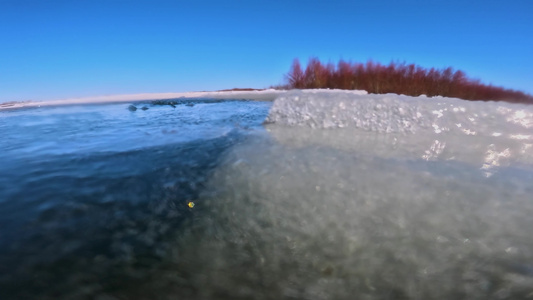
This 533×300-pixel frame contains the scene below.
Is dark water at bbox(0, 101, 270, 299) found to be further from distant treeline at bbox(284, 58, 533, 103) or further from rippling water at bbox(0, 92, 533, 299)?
distant treeline at bbox(284, 58, 533, 103)

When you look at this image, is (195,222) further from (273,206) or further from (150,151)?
(150,151)

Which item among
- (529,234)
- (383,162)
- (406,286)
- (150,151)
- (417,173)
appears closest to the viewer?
(406,286)

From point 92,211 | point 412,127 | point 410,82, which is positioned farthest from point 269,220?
point 410,82

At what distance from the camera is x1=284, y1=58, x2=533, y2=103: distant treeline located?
30.0 ft

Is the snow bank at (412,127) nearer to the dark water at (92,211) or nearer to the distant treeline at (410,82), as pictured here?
the dark water at (92,211)

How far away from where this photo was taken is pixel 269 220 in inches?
59.0

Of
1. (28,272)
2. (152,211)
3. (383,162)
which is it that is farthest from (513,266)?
(28,272)

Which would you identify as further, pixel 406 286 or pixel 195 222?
pixel 195 222

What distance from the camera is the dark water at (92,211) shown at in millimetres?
1062

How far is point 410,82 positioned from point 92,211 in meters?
10.3

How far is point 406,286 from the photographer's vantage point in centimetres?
105

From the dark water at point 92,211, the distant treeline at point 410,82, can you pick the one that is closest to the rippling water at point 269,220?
the dark water at point 92,211

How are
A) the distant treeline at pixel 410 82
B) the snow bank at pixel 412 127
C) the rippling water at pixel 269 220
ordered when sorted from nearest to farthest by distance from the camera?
the rippling water at pixel 269 220 → the snow bank at pixel 412 127 → the distant treeline at pixel 410 82

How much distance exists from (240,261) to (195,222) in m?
0.40
